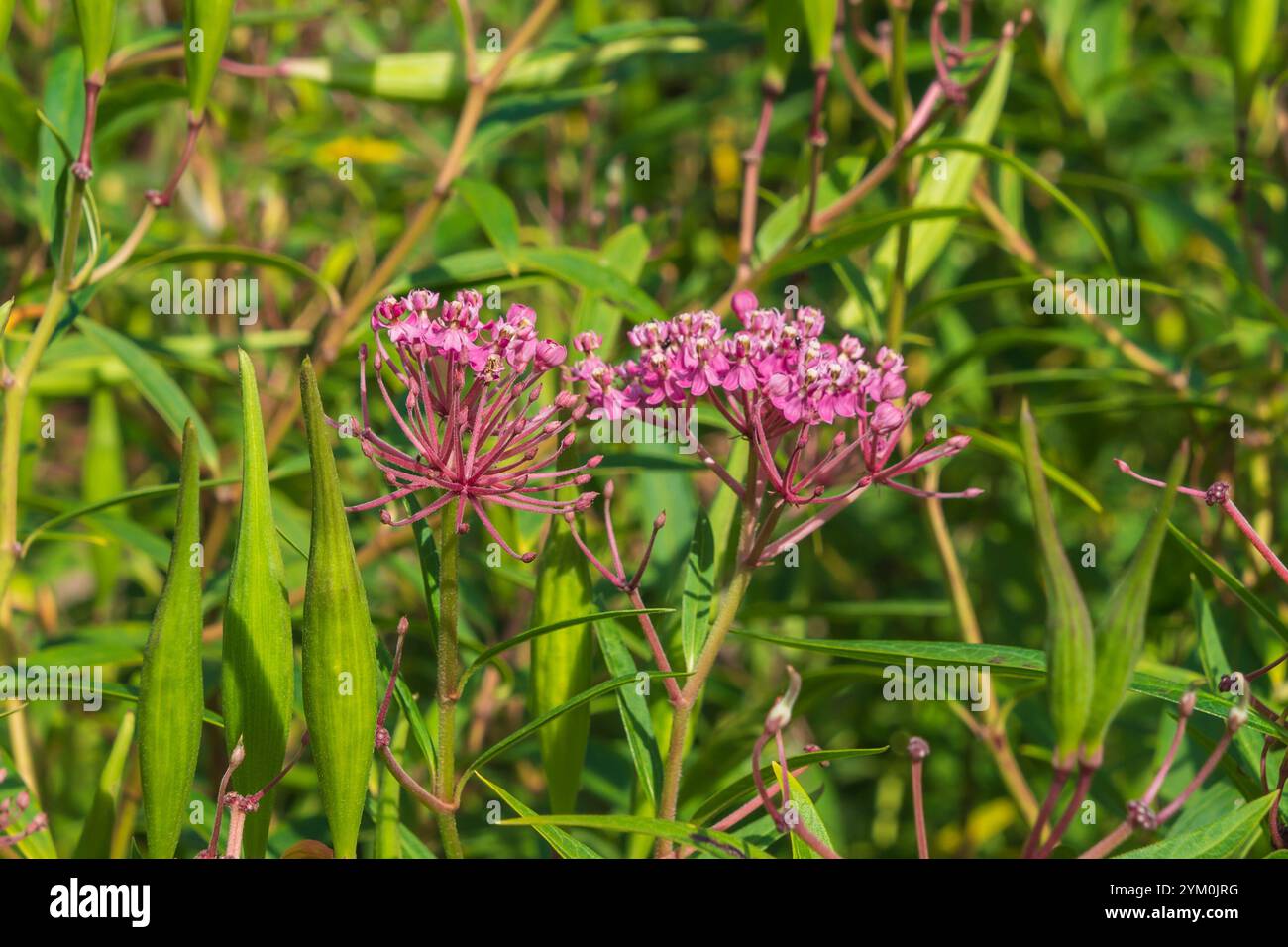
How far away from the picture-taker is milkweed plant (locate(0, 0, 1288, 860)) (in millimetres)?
776

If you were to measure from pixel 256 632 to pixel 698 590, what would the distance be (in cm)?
32

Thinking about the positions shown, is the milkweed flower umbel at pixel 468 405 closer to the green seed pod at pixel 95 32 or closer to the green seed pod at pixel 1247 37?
the green seed pod at pixel 95 32

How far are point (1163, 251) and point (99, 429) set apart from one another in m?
1.55

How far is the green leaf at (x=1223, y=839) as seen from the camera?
0.72 meters

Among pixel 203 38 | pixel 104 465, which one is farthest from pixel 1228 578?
pixel 104 465

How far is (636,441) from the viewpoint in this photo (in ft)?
4.09

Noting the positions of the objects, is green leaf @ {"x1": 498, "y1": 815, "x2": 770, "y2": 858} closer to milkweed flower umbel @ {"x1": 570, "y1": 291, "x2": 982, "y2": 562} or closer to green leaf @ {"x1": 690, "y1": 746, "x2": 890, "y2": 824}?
green leaf @ {"x1": 690, "y1": 746, "x2": 890, "y2": 824}

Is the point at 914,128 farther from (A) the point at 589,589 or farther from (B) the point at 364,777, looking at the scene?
(B) the point at 364,777

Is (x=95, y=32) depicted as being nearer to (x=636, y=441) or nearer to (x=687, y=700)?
(x=636, y=441)

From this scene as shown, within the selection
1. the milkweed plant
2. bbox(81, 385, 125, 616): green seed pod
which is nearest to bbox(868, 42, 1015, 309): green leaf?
the milkweed plant

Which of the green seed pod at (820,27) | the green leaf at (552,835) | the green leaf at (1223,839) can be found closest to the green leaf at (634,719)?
the green leaf at (552,835)

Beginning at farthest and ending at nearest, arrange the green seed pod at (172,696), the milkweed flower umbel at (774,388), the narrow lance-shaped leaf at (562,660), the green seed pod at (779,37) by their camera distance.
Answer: the green seed pod at (779,37) < the narrow lance-shaped leaf at (562,660) < the milkweed flower umbel at (774,388) < the green seed pod at (172,696)

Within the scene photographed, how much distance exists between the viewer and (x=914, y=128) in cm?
122

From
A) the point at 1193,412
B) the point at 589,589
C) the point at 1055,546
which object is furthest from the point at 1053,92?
the point at 1055,546
